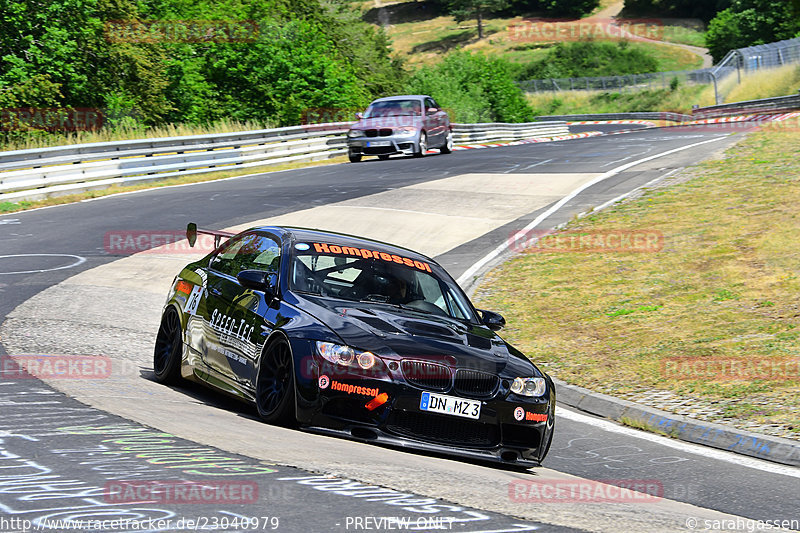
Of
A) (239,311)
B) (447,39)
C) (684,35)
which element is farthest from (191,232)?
(447,39)

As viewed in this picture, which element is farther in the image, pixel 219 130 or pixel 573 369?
pixel 219 130

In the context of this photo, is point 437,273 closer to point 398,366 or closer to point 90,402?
point 398,366

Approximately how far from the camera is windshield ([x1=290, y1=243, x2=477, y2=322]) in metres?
8.23

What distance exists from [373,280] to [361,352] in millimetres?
1428

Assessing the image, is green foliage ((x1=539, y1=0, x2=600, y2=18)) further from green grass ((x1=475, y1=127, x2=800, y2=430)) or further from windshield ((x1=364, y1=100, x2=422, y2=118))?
green grass ((x1=475, y1=127, x2=800, y2=430))

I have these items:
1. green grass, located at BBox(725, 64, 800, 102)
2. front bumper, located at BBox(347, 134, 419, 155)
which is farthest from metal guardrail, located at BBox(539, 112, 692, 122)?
front bumper, located at BBox(347, 134, 419, 155)

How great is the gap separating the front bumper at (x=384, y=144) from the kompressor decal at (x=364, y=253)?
2393cm

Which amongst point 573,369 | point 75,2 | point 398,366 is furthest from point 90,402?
point 75,2

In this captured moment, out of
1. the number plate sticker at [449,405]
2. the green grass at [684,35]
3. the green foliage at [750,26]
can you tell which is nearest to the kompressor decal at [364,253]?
the number plate sticker at [449,405]

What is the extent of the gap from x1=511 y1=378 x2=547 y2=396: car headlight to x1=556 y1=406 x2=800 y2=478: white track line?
149 cm

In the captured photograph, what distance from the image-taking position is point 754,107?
52781 mm

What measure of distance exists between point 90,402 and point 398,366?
7.41ft

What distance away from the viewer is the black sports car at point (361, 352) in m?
7.04

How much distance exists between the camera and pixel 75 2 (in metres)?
33.1
